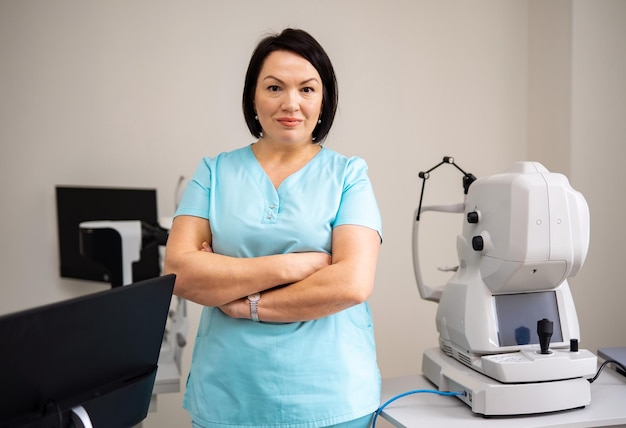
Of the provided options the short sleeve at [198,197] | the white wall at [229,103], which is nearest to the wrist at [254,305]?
the short sleeve at [198,197]

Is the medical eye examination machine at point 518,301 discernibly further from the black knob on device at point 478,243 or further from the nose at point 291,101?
the nose at point 291,101

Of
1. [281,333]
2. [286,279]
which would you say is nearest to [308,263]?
[286,279]

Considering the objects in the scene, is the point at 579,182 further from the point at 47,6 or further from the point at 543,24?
the point at 47,6

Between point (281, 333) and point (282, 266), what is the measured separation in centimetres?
15

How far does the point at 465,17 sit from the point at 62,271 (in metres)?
2.20

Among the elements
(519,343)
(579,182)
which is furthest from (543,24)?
(519,343)

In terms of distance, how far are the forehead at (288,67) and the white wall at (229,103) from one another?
1542 millimetres

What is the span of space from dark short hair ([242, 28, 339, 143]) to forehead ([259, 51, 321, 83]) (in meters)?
0.01

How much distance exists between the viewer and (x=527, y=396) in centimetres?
157

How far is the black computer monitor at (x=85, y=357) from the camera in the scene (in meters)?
0.87

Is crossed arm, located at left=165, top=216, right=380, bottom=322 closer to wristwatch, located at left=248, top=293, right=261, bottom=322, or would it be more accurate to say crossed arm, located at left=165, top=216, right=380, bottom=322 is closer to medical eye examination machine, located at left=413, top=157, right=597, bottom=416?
wristwatch, located at left=248, top=293, right=261, bottom=322

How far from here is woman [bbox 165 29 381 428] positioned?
1.46m

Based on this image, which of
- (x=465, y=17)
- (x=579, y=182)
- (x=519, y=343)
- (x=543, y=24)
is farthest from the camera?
(x=465, y=17)

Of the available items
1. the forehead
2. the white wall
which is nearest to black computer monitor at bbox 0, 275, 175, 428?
the forehead
